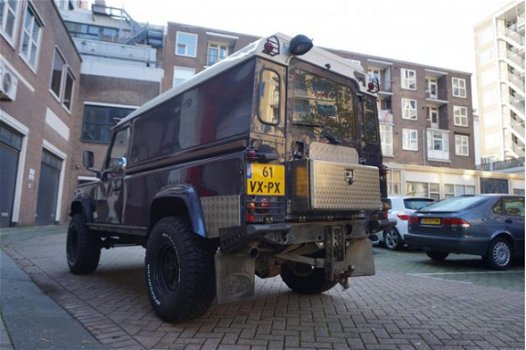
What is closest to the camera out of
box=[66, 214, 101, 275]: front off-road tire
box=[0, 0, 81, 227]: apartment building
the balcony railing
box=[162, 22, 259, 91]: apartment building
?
box=[66, 214, 101, 275]: front off-road tire

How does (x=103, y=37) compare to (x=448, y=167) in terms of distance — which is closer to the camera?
(x=448, y=167)

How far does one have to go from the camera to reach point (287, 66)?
3736 mm

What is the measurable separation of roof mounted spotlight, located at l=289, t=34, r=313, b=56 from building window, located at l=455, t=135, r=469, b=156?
3683cm

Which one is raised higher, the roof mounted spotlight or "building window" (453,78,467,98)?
"building window" (453,78,467,98)

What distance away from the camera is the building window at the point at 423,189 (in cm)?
3238

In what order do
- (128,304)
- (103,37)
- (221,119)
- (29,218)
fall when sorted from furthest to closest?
(103,37) → (29,218) → (128,304) → (221,119)

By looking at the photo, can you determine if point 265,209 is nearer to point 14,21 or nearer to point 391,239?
point 391,239

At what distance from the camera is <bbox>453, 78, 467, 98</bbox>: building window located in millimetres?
37500

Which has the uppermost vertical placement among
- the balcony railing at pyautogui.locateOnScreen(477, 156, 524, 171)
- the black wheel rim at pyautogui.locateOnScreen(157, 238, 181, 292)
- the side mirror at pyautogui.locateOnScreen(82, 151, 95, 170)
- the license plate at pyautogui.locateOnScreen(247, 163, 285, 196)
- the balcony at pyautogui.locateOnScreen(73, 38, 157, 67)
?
the balcony at pyautogui.locateOnScreen(73, 38, 157, 67)

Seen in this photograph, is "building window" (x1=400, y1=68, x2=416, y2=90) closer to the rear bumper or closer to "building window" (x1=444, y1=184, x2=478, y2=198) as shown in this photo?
"building window" (x1=444, y1=184, x2=478, y2=198)

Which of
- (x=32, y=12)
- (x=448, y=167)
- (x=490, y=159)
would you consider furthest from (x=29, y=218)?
(x=490, y=159)

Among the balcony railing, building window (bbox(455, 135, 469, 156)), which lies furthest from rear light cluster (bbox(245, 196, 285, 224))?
the balcony railing

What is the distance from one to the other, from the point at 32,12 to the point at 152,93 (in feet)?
35.0

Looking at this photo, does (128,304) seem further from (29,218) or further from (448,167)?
(448,167)
